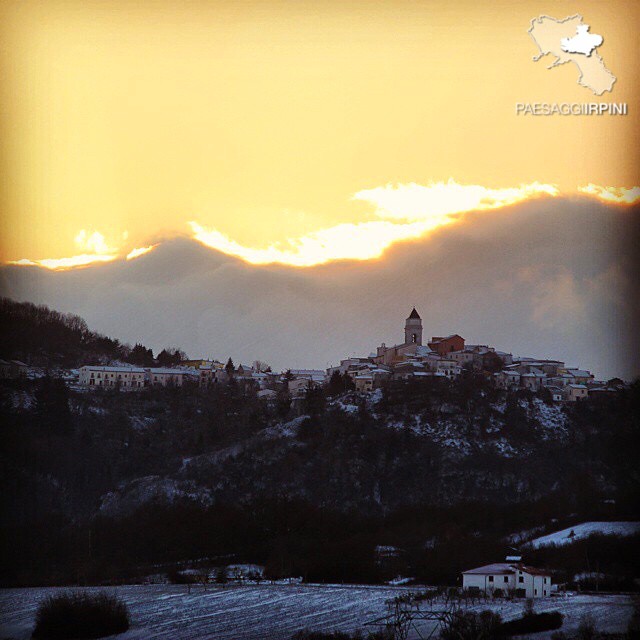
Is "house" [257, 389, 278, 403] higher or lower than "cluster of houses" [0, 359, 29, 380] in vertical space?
lower

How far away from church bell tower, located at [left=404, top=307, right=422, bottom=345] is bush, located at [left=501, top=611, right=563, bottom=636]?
32.1 meters

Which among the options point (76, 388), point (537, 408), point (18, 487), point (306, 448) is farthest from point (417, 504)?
point (76, 388)

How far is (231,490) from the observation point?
4606 cm

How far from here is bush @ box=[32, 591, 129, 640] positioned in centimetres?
2642

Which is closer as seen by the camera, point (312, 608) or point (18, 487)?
point (312, 608)

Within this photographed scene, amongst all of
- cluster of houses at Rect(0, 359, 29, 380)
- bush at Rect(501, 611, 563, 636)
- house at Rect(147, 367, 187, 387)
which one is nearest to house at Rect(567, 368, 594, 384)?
house at Rect(147, 367, 187, 387)

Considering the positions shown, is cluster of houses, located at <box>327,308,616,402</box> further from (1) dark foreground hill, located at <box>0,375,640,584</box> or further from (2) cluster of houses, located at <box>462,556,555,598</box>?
(2) cluster of houses, located at <box>462,556,555,598</box>

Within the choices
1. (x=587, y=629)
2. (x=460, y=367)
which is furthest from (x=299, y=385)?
(x=587, y=629)

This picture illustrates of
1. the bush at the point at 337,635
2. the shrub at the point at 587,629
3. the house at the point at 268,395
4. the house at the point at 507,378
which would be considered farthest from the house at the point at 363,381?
the shrub at the point at 587,629

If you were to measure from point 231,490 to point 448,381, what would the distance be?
35.8ft

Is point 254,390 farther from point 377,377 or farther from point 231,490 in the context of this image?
point 231,490

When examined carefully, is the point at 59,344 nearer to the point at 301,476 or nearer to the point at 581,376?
the point at 301,476

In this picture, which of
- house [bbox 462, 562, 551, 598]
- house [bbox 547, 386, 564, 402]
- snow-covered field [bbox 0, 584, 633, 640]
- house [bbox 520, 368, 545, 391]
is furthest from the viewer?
house [bbox 520, 368, 545, 391]

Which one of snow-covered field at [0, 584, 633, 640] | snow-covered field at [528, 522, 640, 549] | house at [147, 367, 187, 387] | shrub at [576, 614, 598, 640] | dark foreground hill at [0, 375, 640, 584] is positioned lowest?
shrub at [576, 614, 598, 640]
